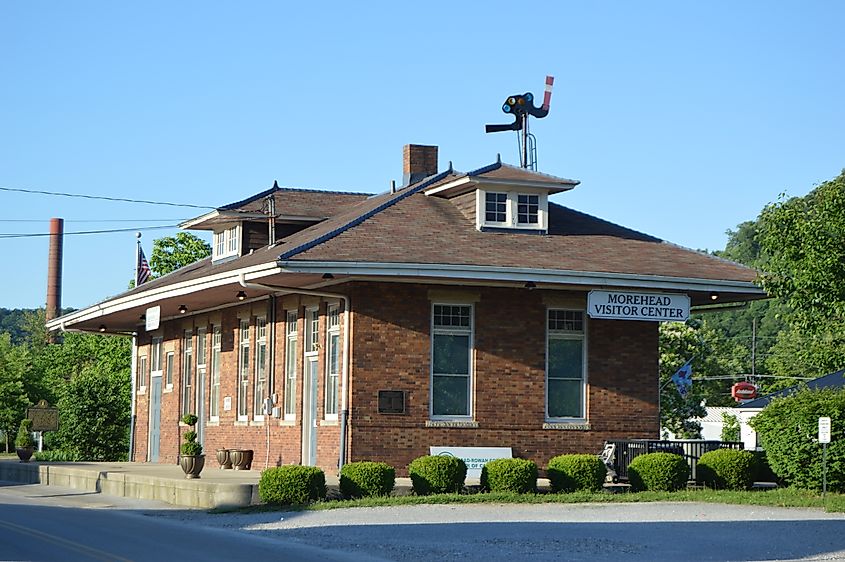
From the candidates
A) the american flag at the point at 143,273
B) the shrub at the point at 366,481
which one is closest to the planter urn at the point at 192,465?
the shrub at the point at 366,481

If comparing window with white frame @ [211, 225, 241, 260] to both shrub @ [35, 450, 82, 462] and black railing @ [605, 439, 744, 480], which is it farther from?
black railing @ [605, 439, 744, 480]

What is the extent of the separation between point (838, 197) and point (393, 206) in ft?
32.4

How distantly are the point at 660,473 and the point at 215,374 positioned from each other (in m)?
15.0

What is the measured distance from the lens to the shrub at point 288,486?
2406 cm

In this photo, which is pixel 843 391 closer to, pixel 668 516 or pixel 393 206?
pixel 668 516

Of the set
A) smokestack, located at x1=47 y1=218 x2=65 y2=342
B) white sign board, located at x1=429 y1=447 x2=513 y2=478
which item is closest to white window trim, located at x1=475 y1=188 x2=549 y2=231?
white sign board, located at x1=429 y1=447 x2=513 y2=478

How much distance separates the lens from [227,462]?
33812mm

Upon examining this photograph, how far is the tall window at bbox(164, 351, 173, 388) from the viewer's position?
40.5 metres

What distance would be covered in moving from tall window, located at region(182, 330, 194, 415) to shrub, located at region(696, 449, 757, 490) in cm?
1673

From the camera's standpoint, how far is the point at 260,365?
1341 inches

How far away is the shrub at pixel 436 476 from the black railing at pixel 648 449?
15.2 ft

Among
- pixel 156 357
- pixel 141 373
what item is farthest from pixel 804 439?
pixel 141 373

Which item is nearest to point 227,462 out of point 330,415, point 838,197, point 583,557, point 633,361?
point 330,415

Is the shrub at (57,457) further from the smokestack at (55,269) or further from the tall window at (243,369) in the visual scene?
the smokestack at (55,269)
